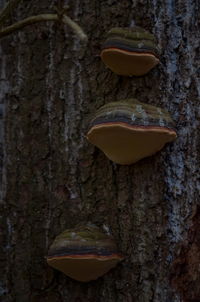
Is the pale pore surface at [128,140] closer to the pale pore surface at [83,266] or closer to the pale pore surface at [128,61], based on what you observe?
the pale pore surface at [128,61]

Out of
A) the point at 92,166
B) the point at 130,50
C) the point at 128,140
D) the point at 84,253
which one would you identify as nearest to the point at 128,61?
the point at 130,50

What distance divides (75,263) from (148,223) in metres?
0.43

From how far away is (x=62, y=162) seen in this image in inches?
105

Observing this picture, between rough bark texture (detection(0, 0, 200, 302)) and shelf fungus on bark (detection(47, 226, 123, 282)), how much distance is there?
10cm

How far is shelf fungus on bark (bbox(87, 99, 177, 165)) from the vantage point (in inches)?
86.1

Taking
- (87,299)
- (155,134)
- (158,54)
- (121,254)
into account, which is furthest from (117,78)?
(87,299)

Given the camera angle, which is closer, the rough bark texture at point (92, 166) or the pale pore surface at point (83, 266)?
the pale pore surface at point (83, 266)

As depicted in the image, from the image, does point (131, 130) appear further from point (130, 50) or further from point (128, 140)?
point (130, 50)

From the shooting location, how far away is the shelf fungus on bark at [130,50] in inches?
93.0

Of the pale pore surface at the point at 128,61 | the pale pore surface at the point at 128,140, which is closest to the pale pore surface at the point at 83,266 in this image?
the pale pore surface at the point at 128,140

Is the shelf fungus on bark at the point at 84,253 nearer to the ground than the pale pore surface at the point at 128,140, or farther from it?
nearer to the ground

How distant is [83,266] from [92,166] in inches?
21.6

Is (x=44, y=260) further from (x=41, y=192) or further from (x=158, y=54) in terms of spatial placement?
(x=158, y=54)

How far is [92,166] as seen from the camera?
2.61 metres
